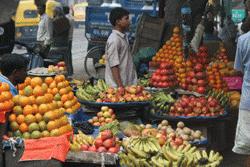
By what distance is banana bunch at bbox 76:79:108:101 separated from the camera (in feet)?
26.6

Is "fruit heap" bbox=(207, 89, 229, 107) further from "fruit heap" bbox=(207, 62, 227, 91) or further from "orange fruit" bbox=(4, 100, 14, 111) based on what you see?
"orange fruit" bbox=(4, 100, 14, 111)

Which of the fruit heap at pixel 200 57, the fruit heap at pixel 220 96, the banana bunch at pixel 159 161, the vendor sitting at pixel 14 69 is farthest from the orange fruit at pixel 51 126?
the fruit heap at pixel 200 57

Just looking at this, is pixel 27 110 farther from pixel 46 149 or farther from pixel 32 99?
pixel 46 149

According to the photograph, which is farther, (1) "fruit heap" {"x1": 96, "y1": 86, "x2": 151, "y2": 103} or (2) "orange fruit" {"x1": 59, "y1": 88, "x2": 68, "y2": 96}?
(1) "fruit heap" {"x1": 96, "y1": 86, "x2": 151, "y2": 103}

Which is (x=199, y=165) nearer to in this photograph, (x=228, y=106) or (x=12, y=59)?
(x=12, y=59)

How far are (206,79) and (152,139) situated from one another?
3.95 m

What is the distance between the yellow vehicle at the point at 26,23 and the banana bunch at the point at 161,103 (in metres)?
14.0

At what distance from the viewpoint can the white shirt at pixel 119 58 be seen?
796 cm

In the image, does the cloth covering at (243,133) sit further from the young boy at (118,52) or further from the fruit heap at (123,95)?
the young boy at (118,52)

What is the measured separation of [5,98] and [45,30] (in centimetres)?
997

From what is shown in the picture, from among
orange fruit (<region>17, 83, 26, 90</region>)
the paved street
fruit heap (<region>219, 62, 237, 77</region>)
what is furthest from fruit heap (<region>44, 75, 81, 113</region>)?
fruit heap (<region>219, 62, 237, 77</region>)

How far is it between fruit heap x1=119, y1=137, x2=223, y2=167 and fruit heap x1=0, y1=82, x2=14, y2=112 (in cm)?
111

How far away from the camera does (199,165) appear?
520 cm

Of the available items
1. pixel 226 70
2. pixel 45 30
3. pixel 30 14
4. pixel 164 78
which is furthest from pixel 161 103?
Answer: pixel 30 14
